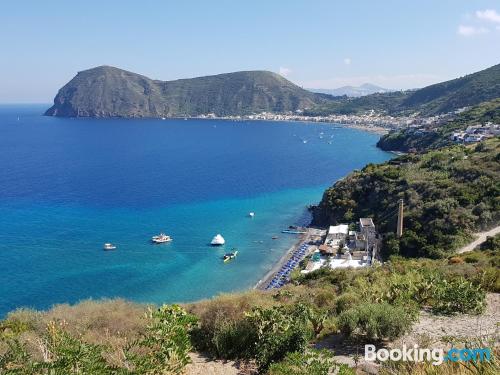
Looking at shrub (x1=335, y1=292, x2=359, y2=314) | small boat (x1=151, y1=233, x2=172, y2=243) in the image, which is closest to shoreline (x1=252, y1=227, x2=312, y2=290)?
small boat (x1=151, y1=233, x2=172, y2=243)

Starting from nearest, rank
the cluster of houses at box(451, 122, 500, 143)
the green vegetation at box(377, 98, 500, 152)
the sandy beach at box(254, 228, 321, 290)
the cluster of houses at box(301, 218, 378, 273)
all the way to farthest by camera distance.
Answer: the sandy beach at box(254, 228, 321, 290)
the cluster of houses at box(301, 218, 378, 273)
the cluster of houses at box(451, 122, 500, 143)
the green vegetation at box(377, 98, 500, 152)

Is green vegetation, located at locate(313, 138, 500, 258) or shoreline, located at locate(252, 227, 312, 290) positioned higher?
green vegetation, located at locate(313, 138, 500, 258)

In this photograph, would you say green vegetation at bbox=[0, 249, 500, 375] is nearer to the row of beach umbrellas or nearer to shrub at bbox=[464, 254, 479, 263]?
shrub at bbox=[464, 254, 479, 263]

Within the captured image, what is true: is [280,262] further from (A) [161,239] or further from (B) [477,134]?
(B) [477,134]

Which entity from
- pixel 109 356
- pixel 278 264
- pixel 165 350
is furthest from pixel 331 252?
pixel 165 350

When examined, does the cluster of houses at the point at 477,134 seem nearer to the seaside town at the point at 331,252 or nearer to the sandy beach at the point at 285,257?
the seaside town at the point at 331,252

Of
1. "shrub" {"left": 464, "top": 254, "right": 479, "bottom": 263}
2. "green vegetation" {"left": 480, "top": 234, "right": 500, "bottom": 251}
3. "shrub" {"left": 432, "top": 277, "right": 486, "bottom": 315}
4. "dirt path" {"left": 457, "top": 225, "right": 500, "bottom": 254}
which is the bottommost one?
"dirt path" {"left": 457, "top": 225, "right": 500, "bottom": 254}
